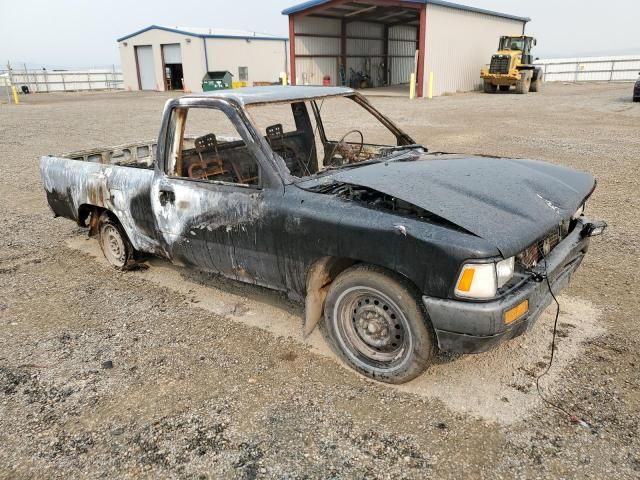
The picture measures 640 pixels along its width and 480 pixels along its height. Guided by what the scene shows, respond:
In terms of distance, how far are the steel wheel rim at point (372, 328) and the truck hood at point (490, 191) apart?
66cm

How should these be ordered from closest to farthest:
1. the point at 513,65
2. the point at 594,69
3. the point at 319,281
Result: the point at 319,281, the point at 513,65, the point at 594,69

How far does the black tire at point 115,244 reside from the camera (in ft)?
16.6

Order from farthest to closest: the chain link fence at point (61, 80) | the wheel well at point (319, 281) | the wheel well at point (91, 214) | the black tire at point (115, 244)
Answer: the chain link fence at point (61, 80), the wheel well at point (91, 214), the black tire at point (115, 244), the wheel well at point (319, 281)

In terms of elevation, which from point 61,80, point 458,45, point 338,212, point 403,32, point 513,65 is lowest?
point 338,212

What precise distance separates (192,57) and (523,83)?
2186 centimetres

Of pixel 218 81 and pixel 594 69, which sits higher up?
pixel 594 69

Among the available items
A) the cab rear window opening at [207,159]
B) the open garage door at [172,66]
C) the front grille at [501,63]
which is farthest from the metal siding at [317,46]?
the cab rear window opening at [207,159]

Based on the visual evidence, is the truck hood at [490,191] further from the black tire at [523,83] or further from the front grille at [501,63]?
the black tire at [523,83]

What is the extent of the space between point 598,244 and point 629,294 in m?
1.24

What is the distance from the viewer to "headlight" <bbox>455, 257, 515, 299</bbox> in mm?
2621

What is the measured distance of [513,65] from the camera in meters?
25.1

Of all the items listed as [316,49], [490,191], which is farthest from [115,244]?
[316,49]

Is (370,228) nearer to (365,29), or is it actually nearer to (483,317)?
(483,317)

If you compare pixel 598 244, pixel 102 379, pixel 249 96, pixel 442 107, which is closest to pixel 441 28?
pixel 442 107
